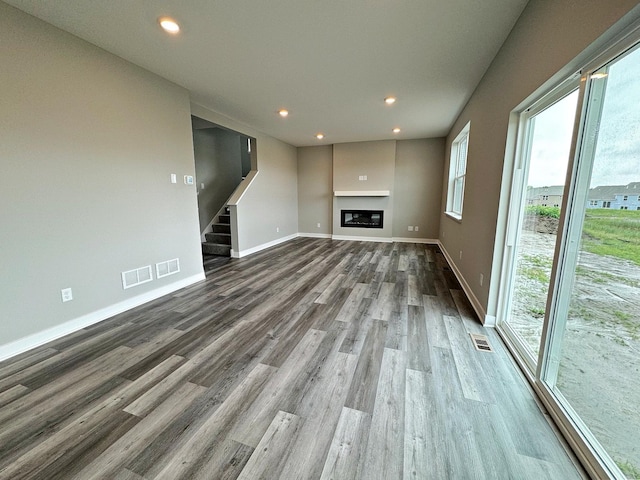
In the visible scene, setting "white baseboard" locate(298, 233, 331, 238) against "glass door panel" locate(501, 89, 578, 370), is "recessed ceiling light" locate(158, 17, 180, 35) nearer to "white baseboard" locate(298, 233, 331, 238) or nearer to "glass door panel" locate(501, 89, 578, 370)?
"glass door panel" locate(501, 89, 578, 370)

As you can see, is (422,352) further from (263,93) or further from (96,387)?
(263,93)

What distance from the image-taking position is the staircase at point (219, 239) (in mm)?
5354

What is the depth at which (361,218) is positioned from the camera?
692 centimetres

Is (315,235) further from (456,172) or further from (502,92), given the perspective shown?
(502,92)

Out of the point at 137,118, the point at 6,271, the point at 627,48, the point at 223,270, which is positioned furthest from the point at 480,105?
the point at 6,271

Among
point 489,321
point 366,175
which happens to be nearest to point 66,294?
point 489,321

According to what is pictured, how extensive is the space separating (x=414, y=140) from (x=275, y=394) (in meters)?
6.40

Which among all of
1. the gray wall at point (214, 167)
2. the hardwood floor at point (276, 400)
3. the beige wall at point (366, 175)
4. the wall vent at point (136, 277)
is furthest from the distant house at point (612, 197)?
the gray wall at point (214, 167)

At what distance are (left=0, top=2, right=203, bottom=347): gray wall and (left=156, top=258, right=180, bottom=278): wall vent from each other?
0.08m

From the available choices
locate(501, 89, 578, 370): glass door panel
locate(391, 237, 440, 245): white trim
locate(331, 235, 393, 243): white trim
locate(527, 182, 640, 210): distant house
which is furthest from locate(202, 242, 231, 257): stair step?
locate(527, 182, 640, 210): distant house

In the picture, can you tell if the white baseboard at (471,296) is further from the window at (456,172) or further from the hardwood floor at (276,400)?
the window at (456,172)

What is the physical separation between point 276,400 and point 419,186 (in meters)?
6.06

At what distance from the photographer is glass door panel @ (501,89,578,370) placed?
1.60m

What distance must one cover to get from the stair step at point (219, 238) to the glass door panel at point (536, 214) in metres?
4.97
